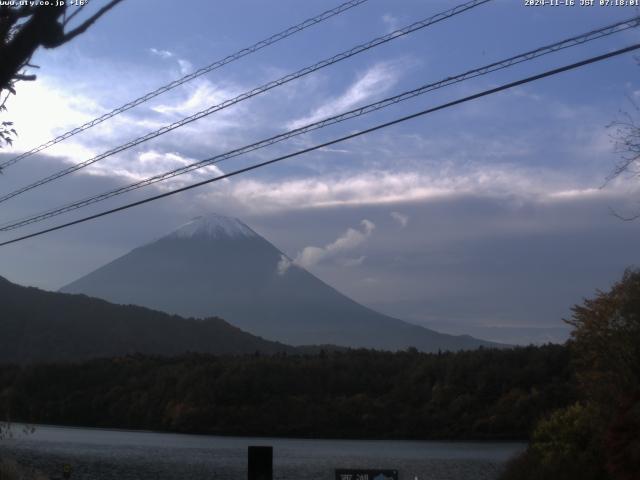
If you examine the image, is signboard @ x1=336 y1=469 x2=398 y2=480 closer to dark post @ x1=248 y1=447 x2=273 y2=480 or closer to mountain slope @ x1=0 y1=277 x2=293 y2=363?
dark post @ x1=248 y1=447 x2=273 y2=480

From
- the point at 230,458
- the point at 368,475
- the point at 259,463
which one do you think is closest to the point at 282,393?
the point at 230,458

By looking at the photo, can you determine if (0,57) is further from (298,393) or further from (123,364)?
(123,364)

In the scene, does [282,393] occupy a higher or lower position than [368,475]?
higher

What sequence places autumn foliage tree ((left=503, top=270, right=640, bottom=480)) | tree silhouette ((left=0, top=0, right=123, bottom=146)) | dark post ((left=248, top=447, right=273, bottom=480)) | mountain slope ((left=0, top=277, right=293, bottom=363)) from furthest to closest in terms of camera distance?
mountain slope ((left=0, top=277, right=293, bottom=363)) < autumn foliage tree ((left=503, top=270, right=640, bottom=480)) < dark post ((left=248, top=447, right=273, bottom=480)) < tree silhouette ((left=0, top=0, right=123, bottom=146))

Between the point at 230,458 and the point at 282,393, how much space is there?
33443mm

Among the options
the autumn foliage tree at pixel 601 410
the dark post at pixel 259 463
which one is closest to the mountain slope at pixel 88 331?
the autumn foliage tree at pixel 601 410

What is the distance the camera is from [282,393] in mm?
84500

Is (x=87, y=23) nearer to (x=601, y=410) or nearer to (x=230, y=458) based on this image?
(x=601, y=410)

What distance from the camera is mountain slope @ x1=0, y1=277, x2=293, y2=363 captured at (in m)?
105

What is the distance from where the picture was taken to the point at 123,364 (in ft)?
294

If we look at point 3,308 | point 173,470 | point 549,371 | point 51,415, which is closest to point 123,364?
point 51,415

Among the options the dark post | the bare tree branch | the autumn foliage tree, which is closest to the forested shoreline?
the autumn foliage tree

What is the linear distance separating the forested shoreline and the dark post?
61.3 m

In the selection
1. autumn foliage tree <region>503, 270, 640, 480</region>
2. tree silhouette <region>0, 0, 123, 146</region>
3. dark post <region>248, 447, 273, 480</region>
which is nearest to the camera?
tree silhouette <region>0, 0, 123, 146</region>
